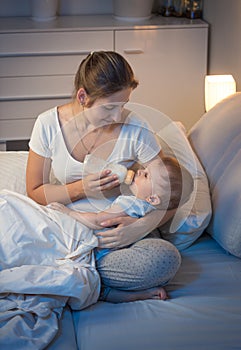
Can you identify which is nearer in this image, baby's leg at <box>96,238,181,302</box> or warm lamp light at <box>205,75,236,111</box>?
baby's leg at <box>96,238,181,302</box>

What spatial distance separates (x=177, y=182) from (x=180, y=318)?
0.44 metres

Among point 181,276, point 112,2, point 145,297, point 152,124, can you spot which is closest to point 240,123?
point 152,124

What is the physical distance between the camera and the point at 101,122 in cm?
213

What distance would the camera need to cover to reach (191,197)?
85.7 inches

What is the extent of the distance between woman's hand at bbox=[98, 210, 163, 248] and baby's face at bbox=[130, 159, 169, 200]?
72 mm

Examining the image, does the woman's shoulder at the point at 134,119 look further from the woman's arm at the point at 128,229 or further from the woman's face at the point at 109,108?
the woman's arm at the point at 128,229

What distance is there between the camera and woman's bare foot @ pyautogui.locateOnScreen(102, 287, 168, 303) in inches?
74.8

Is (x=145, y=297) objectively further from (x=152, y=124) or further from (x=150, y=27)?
(x=150, y=27)

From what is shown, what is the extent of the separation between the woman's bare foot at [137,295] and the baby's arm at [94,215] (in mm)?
227

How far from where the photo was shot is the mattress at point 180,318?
1689 millimetres

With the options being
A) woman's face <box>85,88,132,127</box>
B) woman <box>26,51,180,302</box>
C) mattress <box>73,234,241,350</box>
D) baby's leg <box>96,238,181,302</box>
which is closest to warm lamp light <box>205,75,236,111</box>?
woman <box>26,51,180,302</box>

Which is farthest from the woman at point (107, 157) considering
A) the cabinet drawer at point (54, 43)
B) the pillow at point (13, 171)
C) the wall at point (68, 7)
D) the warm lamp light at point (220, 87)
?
the wall at point (68, 7)

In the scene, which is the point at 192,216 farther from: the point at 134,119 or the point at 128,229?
the point at 134,119

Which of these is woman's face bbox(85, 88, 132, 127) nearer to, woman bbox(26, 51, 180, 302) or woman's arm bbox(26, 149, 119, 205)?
woman bbox(26, 51, 180, 302)
